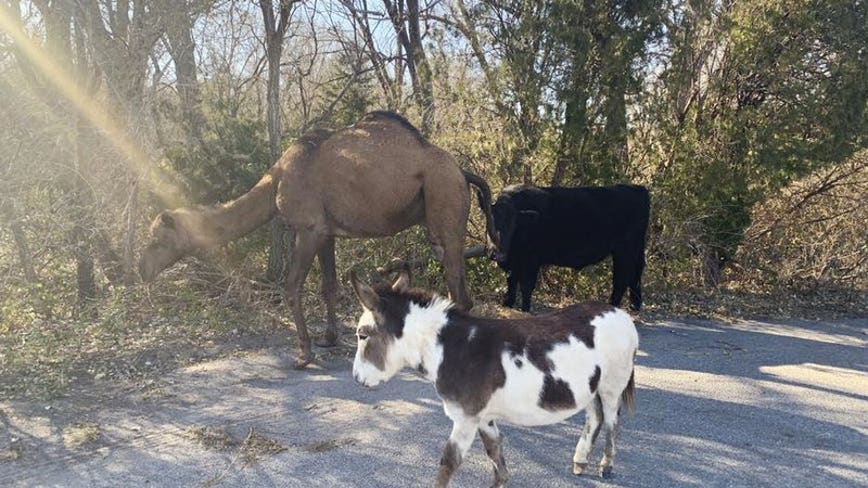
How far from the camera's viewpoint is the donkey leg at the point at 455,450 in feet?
10.8

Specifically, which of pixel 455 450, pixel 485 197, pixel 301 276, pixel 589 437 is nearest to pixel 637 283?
pixel 485 197

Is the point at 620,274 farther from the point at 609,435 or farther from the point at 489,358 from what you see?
the point at 489,358

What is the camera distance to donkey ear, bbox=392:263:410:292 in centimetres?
358

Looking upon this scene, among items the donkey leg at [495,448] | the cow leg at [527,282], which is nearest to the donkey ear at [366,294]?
the donkey leg at [495,448]

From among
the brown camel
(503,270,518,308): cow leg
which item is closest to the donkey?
the brown camel

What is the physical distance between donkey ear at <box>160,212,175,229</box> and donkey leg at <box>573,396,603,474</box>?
460cm

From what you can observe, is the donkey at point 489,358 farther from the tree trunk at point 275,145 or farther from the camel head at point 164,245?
the tree trunk at point 275,145

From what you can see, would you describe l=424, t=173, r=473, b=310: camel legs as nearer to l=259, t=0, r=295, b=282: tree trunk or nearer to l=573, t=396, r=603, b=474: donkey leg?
l=573, t=396, r=603, b=474: donkey leg

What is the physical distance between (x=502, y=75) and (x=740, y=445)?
18.3ft

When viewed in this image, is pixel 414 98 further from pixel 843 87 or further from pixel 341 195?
pixel 843 87

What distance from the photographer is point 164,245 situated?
6316 millimetres

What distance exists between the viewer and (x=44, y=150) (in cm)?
588

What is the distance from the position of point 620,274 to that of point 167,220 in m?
5.55

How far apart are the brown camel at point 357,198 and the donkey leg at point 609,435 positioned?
2.59 m
